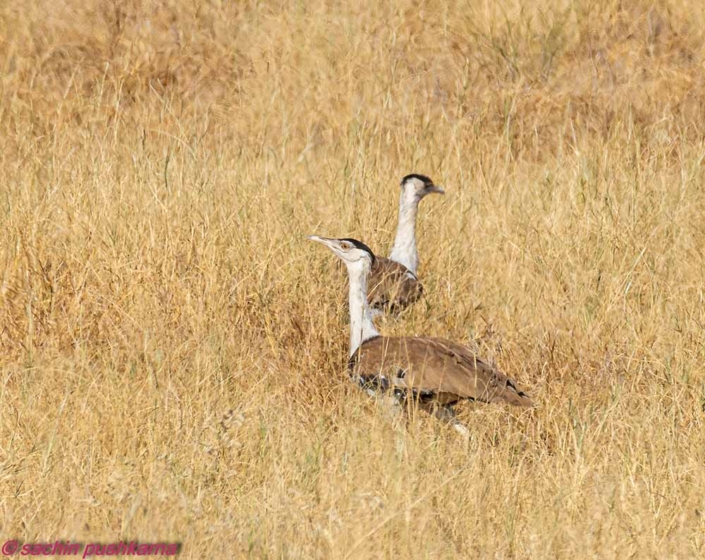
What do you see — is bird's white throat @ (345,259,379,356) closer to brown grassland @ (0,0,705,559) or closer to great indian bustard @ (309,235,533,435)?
great indian bustard @ (309,235,533,435)

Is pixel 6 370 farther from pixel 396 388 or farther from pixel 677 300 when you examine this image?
pixel 677 300

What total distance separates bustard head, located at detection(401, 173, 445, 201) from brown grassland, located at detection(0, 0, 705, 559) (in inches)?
6.1

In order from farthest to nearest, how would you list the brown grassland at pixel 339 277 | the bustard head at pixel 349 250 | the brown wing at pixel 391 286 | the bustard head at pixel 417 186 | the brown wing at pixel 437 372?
1. the bustard head at pixel 417 186
2. the brown wing at pixel 391 286
3. the bustard head at pixel 349 250
4. the brown wing at pixel 437 372
5. the brown grassland at pixel 339 277

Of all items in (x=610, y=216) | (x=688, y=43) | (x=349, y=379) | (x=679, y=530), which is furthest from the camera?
(x=688, y=43)

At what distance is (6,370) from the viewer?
445 centimetres

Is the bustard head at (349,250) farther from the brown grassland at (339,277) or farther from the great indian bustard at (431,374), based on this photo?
the great indian bustard at (431,374)

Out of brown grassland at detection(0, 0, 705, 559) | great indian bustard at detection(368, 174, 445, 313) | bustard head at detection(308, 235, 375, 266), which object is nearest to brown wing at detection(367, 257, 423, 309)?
great indian bustard at detection(368, 174, 445, 313)

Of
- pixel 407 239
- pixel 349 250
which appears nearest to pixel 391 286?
pixel 349 250

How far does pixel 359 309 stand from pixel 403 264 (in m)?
1.26

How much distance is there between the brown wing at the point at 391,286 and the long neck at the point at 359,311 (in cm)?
39

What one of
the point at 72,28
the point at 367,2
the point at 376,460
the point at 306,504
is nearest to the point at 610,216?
the point at 376,460

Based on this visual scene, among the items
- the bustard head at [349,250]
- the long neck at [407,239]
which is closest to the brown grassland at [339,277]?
the long neck at [407,239]

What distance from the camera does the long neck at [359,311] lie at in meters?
4.87

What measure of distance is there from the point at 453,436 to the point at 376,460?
680 millimetres
